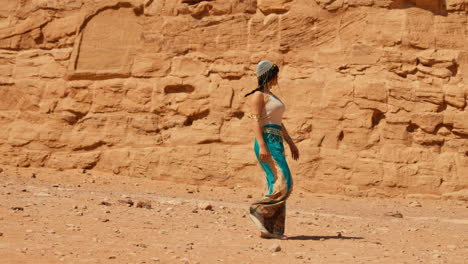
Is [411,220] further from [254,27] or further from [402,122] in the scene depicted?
[254,27]

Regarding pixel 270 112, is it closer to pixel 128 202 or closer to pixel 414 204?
pixel 128 202

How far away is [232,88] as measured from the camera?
11.7 metres

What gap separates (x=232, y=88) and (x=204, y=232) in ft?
18.5

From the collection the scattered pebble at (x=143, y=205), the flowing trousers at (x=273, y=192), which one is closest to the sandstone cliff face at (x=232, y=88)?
the scattered pebble at (x=143, y=205)

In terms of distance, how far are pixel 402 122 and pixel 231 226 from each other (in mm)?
4990

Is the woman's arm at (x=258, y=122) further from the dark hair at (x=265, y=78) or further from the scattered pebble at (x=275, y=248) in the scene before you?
the scattered pebble at (x=275, y=248)

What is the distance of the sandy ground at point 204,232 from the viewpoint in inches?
203

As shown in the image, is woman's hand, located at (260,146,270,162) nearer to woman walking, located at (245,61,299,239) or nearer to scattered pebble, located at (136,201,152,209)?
woman walking, located at (245,61,299,239)

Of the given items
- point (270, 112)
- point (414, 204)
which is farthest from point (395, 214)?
point (270, 112)

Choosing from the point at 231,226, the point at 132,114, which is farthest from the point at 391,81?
the point at 231,226

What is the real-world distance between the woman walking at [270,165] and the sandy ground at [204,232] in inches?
7.4

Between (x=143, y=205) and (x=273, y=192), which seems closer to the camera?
(x=273, y=192)

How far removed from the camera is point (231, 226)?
6797mm

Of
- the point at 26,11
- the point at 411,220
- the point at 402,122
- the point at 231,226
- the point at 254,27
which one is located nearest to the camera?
the point at 231,226
